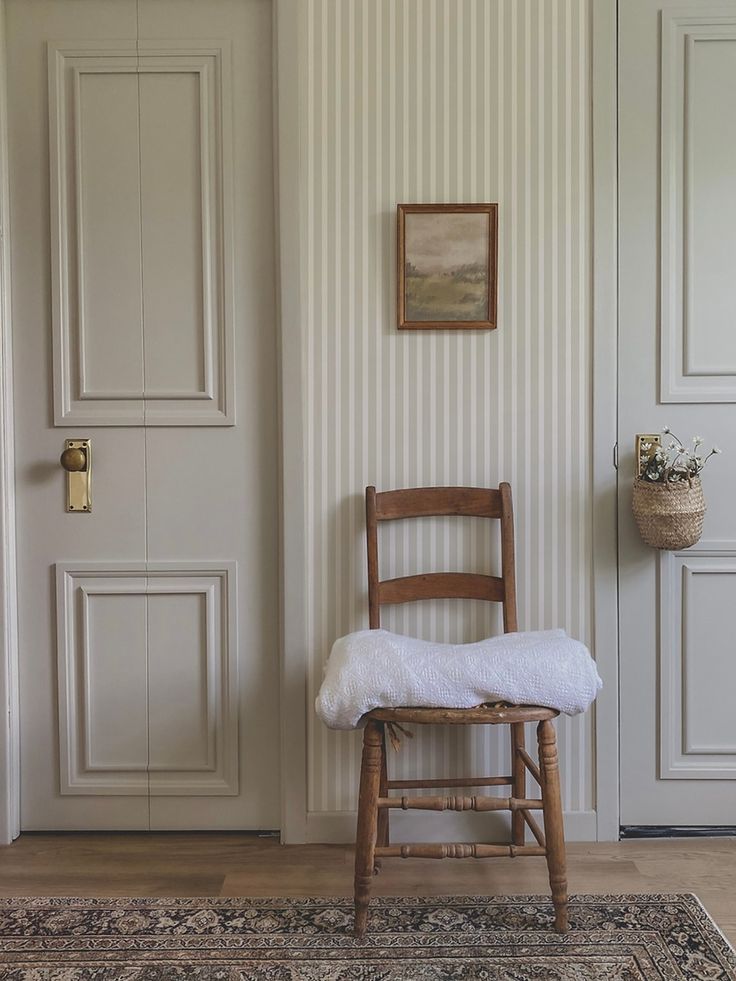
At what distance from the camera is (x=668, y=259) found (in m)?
2.08

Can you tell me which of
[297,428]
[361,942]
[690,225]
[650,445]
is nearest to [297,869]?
[361,942]

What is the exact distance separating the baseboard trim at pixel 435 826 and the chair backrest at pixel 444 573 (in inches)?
20.9

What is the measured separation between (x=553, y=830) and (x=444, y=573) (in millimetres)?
645

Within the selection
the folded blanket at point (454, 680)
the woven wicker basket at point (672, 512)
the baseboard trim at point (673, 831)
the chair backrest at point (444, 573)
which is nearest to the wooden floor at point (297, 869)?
the baseboard trim at point (673, 831)

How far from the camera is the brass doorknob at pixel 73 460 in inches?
82.9

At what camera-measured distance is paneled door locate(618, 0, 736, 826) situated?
205 centimetres

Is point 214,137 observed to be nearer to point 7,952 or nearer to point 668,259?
point 668,259

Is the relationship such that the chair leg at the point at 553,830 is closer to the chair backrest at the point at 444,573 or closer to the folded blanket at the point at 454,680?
the folded blanket at the point at 454,680

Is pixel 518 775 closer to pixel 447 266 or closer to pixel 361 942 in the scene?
pixel 361 942

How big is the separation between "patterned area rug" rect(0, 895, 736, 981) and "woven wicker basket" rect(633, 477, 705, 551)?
82 cm

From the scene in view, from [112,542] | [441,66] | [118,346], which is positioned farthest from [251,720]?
[441,66]

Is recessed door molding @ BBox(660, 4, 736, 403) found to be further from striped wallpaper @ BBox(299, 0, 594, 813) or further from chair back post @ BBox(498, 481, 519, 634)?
chair back post @ BBox(498, 481, 519, 634)

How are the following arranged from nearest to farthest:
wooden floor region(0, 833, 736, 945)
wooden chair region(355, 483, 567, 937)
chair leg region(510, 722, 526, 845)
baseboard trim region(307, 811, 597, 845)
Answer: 1. wooden chair region(355, 483, 567, 937)
2. wooden floor region(0, 833, 736, 945)
3. chair leg region(510, 722, 526, 845)
4. baseboard trim region(307, 811, 597, 845)

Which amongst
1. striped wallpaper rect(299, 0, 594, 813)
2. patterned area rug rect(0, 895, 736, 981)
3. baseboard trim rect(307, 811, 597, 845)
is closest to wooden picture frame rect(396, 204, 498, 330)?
striped wallpaper rect(299, 0, 594, 813)
